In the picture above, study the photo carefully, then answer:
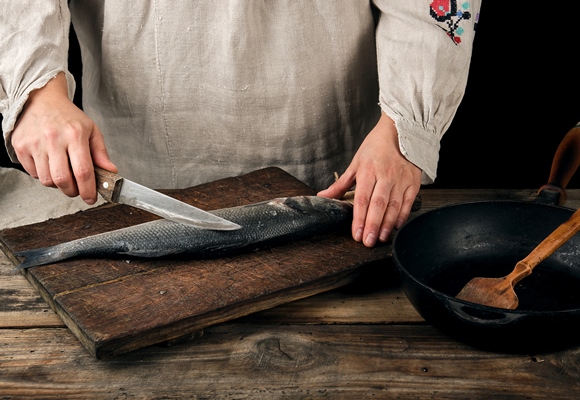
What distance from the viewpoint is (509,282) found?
4.22 ft

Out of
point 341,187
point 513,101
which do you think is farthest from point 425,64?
point 513,101

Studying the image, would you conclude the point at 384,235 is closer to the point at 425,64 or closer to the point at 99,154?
the point at 425,64

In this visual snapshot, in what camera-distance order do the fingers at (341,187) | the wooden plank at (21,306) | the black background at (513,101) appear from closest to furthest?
the wooden plank at (21,306) → the fingers at (341,187) → the black background at (513,101)

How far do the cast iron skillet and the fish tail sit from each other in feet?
2.28

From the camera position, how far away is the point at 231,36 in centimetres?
186

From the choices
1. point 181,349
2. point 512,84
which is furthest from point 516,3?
point 181,349

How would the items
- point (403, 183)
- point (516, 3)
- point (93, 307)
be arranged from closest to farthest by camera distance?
point (93, 307)
point (403, 183)
point (516, 3)

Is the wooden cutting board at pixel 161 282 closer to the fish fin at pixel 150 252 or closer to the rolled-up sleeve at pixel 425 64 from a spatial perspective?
the fish fin at pixel 150 252

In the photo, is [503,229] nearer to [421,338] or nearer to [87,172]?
[421,338]

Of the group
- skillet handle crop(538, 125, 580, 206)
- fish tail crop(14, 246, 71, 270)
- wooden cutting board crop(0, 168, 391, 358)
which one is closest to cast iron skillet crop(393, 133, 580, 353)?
skillet handle crop(538, 125, 580, 206)

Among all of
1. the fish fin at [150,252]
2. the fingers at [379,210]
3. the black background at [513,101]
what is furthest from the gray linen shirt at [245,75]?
the black background at [513,101]

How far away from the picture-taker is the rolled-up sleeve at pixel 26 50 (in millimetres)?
1671

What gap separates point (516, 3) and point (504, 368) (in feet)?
6.29

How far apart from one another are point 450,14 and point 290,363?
106 centimetres
